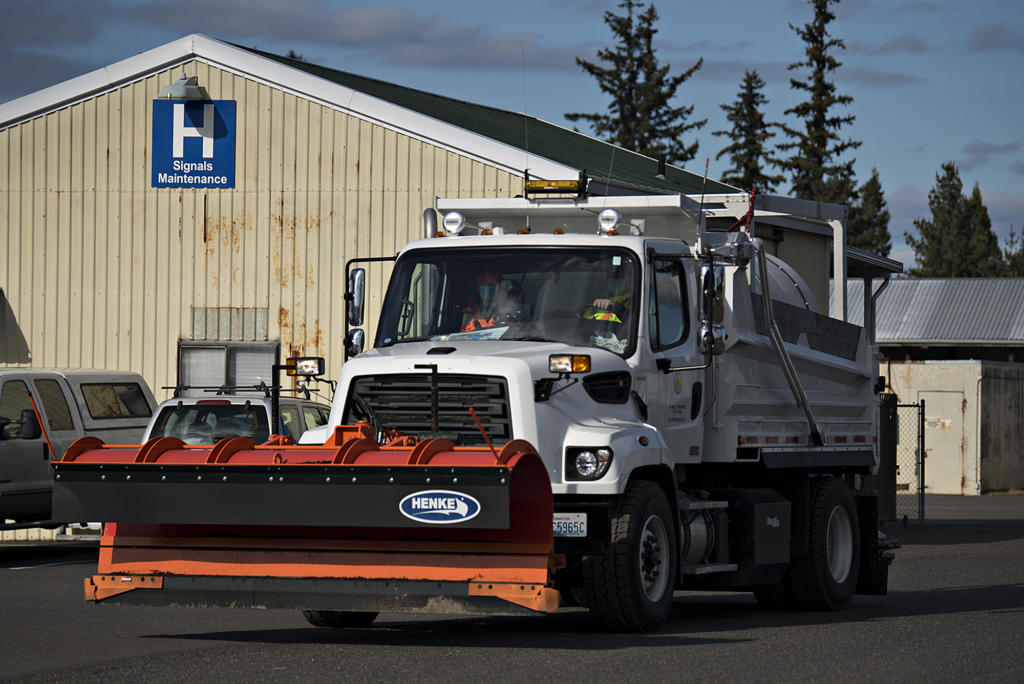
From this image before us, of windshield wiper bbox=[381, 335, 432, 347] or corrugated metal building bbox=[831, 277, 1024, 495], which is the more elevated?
windshield wiper bbox=[381, 335, 432, 347]

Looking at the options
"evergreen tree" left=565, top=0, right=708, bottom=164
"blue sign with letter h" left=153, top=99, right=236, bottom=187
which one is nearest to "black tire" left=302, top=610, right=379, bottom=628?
"blue sign with letter h" left=153, top=99, right=236, bottom=187

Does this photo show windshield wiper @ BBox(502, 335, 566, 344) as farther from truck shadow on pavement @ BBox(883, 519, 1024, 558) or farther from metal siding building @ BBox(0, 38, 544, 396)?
truck shadow on pavement @ BBox(883, 519, 1024, 558)

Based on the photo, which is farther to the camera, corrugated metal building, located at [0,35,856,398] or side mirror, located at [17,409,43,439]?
corrugated metal building, located at [0,35,856,398]

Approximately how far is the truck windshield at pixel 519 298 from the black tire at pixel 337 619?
6.74ft

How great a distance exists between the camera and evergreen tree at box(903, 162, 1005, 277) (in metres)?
106

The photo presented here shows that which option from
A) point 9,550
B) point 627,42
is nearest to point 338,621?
point 9,550

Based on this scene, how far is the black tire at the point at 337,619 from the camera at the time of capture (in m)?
12.3

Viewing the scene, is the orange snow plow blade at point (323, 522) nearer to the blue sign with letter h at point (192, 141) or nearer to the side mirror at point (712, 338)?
the side mirror at point (712, 338)

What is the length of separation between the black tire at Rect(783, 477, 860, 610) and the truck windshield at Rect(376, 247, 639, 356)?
3.18m

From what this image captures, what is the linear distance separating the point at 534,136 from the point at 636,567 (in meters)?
20.1

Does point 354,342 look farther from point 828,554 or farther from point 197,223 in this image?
point 197,223

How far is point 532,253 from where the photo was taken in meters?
12.6

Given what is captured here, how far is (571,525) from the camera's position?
1074 centimetres

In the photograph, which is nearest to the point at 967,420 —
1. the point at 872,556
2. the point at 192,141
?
the point at 192,141
